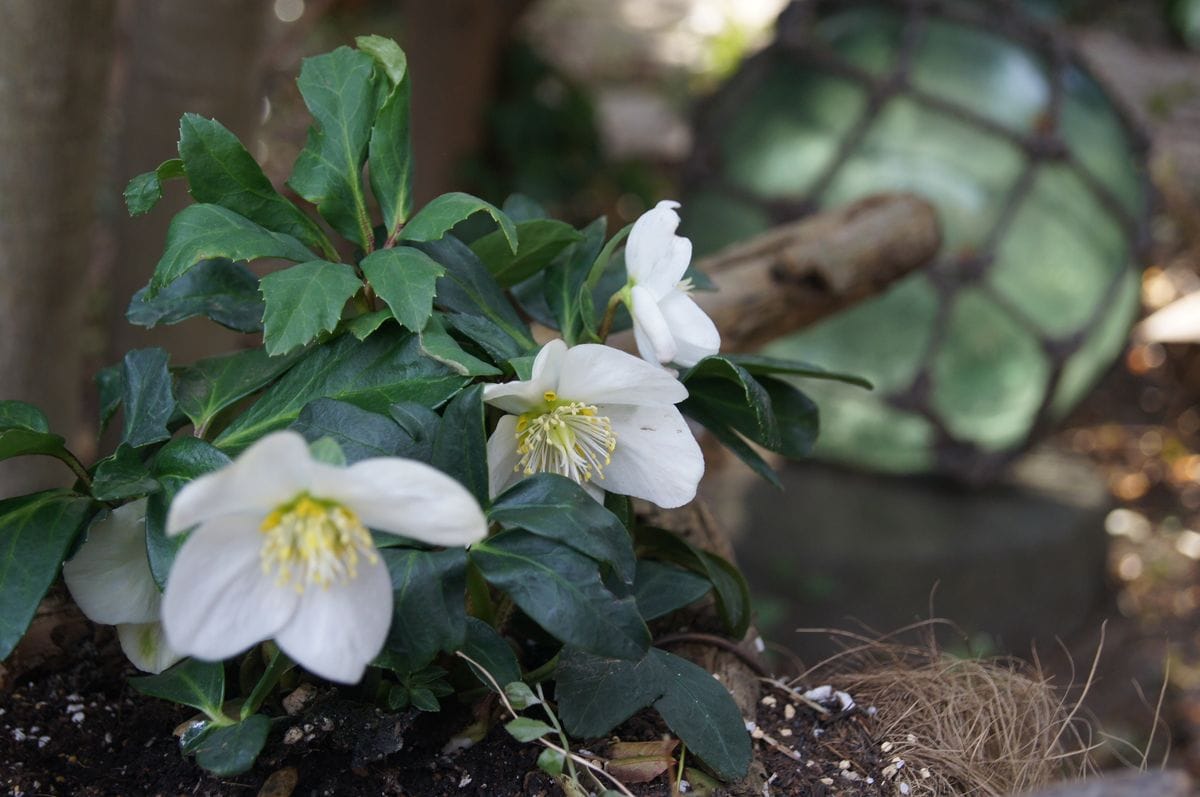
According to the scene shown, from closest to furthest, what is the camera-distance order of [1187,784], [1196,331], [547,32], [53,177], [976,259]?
[1187,784], [53,177], [976,259], [1196,331], [547,32]

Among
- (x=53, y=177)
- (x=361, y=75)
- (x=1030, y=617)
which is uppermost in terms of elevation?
(x=361, y=75)

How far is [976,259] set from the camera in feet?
8.27

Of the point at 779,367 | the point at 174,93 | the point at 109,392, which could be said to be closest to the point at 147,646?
the point at 109,392

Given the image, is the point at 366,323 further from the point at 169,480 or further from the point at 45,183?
the point at 45,183

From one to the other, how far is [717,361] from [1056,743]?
0.54 metres

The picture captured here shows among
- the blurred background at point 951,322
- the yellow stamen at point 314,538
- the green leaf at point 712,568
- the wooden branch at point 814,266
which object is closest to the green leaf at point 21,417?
the yellow stamen at point 314,538

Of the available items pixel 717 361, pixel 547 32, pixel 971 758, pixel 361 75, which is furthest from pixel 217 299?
pixel 547 32

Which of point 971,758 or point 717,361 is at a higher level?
point 717,361

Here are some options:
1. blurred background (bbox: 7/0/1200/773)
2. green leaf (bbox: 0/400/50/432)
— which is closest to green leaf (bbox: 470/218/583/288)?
green leaf (bbox: 0/400/50/432)

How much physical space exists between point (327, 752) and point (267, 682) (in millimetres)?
112

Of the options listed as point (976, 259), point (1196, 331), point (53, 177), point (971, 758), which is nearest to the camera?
point (971, 758)

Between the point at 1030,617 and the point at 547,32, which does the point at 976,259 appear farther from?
the point at 547,32

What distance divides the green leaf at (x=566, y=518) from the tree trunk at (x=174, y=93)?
4.37ft

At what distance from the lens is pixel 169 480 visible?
0.98m
